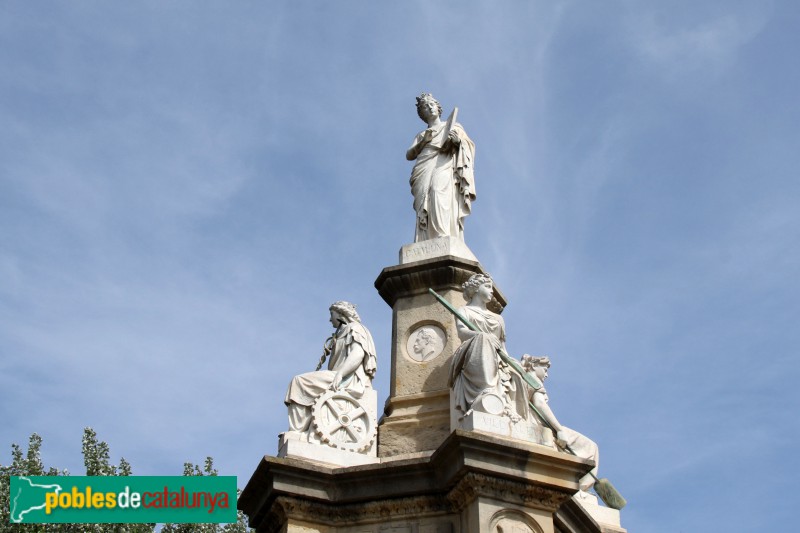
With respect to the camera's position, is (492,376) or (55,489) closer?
(492,376)

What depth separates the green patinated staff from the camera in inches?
467

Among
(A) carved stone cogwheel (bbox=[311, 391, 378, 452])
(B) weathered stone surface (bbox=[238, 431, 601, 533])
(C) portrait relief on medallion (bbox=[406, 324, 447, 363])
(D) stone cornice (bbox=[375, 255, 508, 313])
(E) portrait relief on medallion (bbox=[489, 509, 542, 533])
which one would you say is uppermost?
(D) stone cornice (bbox=[375, 255, 508, 313])

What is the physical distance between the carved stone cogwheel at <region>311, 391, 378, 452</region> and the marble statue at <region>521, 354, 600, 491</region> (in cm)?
213

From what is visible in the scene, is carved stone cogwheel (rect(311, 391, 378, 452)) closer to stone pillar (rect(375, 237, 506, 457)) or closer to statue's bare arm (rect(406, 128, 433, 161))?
stone pillar (rect(375, 237, 506, 457))

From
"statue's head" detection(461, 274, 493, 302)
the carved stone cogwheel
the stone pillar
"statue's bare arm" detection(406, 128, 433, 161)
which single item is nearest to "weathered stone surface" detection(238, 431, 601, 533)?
the carved stone cogwheel

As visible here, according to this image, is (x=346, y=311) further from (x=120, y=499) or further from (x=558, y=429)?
(x=120, y=499)

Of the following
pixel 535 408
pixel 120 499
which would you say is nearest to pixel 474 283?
pixel 535 408

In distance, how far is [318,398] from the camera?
39.1 ft

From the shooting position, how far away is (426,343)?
1314 centimetres

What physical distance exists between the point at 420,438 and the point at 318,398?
128 cm

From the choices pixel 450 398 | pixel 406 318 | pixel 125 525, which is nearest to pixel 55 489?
pixel 125 525

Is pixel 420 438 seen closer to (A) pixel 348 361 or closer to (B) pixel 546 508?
(A) pixel 348 361

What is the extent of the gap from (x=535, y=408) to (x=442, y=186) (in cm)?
335

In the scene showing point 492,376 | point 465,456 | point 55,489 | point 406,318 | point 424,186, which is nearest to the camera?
point 465,456
